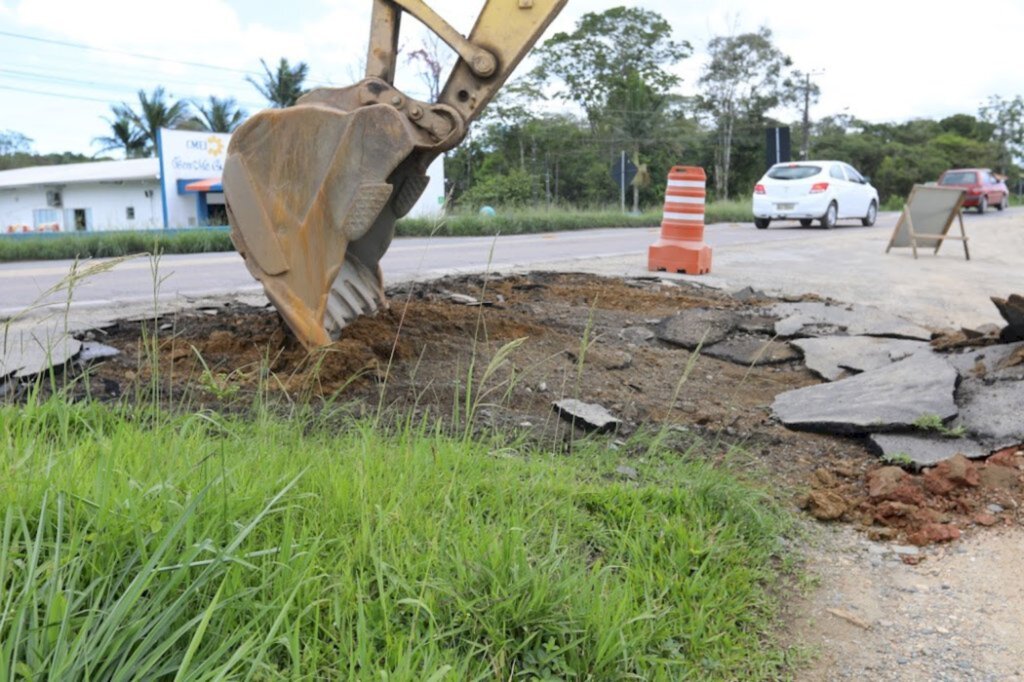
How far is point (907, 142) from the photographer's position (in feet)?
235

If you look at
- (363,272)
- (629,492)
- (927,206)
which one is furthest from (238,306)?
(927,206)

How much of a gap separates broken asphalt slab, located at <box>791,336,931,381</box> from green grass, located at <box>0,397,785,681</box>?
104 inches

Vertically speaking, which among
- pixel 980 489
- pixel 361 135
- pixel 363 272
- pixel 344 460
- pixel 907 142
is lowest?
pixel 980 489

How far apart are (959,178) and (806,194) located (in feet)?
64.8

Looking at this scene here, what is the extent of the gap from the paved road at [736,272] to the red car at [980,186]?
71.4ft

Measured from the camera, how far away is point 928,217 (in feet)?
49.5

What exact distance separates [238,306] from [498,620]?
5546 mm

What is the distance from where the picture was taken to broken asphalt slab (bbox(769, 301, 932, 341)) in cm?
661

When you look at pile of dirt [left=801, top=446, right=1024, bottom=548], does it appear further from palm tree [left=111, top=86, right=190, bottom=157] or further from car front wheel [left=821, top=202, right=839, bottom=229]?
palm tree [left=111, top=86, right=190, bottom=157]

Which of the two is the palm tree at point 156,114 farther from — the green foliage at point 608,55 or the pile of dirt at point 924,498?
the pile of dirt at point 924,498

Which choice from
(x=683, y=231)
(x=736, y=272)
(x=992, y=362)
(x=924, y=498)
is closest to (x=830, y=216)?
(x=736, y=272)

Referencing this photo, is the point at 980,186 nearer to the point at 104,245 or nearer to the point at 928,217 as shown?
the point at 928,217

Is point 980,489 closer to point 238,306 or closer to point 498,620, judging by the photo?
point 498,620

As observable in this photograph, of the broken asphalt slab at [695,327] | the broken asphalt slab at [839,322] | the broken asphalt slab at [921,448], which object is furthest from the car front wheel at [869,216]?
the broken asphalt slab at [921,448]
